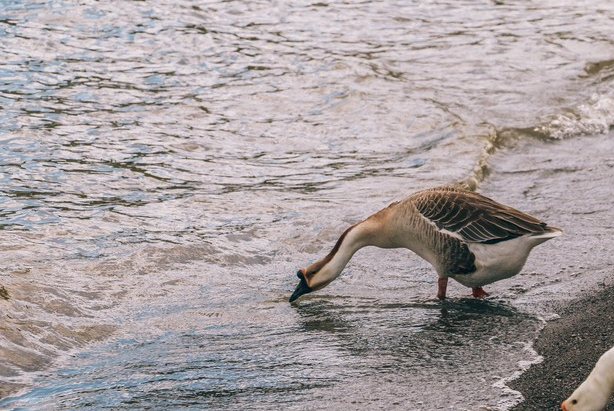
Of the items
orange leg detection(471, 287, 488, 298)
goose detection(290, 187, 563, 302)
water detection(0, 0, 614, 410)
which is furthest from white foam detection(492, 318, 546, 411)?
orange leg detection(471, 287, 488, 298)

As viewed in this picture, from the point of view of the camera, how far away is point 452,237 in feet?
26.0

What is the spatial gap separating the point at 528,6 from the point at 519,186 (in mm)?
9920

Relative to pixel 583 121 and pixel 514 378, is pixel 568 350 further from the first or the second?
pixel 583 121

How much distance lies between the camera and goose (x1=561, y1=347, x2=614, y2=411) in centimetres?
501

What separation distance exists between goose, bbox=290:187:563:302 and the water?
24 centimetres

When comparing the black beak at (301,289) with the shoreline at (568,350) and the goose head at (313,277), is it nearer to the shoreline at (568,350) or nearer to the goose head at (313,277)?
the goose head at (313,277)

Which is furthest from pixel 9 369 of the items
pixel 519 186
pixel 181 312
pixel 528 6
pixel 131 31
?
pixel 528 6

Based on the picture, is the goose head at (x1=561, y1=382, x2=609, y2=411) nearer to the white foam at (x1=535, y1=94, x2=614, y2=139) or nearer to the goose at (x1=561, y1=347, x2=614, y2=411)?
the goose at (x1=561, y1=347, x2=614, y2=411)

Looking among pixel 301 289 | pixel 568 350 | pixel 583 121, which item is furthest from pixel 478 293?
pixel 583 121

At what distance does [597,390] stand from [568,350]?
58.8 inches

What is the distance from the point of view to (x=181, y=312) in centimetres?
801

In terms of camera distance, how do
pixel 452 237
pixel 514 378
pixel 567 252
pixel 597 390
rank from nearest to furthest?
pixel 597 390, pixel 514 378, pixel 452 237, pixel 567 252

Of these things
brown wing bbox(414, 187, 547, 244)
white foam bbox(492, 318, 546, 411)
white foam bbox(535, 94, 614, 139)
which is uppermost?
brown wing bbox(414, 187, 547, 244)

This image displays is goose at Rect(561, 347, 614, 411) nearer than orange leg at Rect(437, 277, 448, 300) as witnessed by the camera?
Yes
